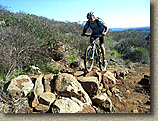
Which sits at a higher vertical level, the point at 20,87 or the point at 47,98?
the point at 20,87

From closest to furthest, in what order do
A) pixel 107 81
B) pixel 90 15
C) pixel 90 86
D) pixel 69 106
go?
pixel 69 106 → pixel 90 86 → pixel 90 15 → pixel 107 81

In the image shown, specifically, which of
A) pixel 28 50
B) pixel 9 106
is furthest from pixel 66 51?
pixel 9 106

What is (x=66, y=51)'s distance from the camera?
5168 mm

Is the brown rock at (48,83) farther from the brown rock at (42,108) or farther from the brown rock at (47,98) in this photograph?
the brown rock at (42,108)

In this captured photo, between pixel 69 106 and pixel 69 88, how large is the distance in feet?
1.14

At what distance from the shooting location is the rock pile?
2299 millimetres

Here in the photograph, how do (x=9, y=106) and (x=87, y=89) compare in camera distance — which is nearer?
(x=9, y=106)

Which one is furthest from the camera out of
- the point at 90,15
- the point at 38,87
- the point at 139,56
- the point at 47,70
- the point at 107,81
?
the point at 139,56

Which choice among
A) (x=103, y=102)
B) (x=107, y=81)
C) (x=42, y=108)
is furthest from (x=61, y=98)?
(x=107, y=81)

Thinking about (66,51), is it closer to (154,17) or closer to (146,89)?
(146,89)

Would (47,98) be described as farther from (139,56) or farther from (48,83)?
(139,56)

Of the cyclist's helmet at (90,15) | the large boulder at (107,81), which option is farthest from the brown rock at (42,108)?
the cyclist's helmet at (90,15)

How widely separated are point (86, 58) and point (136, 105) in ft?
4.55

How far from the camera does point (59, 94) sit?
100 inches
